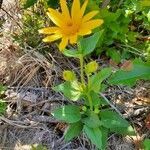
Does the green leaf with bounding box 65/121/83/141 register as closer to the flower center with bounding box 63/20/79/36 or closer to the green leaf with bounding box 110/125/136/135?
the green leaf with bounding box 110/125/136/135

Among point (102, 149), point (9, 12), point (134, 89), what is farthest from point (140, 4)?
point (9, 12)

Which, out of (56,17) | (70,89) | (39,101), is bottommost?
(39,101)

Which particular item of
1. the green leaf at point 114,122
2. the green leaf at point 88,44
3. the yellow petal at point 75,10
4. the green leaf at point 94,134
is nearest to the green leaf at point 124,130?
the green leaf at point 114,122

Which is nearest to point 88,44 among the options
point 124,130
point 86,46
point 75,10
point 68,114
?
point 86,46

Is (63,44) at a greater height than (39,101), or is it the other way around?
(63,44)

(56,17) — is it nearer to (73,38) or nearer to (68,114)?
(73,38)

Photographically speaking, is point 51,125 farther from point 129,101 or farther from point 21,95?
point 129,101

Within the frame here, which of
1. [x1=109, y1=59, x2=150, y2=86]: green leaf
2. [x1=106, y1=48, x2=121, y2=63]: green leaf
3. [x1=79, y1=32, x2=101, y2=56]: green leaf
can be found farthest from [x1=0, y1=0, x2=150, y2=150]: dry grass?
[x1=79, y1=32, x2=101, y2=56]: green leaf

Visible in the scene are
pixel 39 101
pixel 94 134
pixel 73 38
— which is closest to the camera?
pixel 73 38

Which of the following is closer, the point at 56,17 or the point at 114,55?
the point at 56,17
